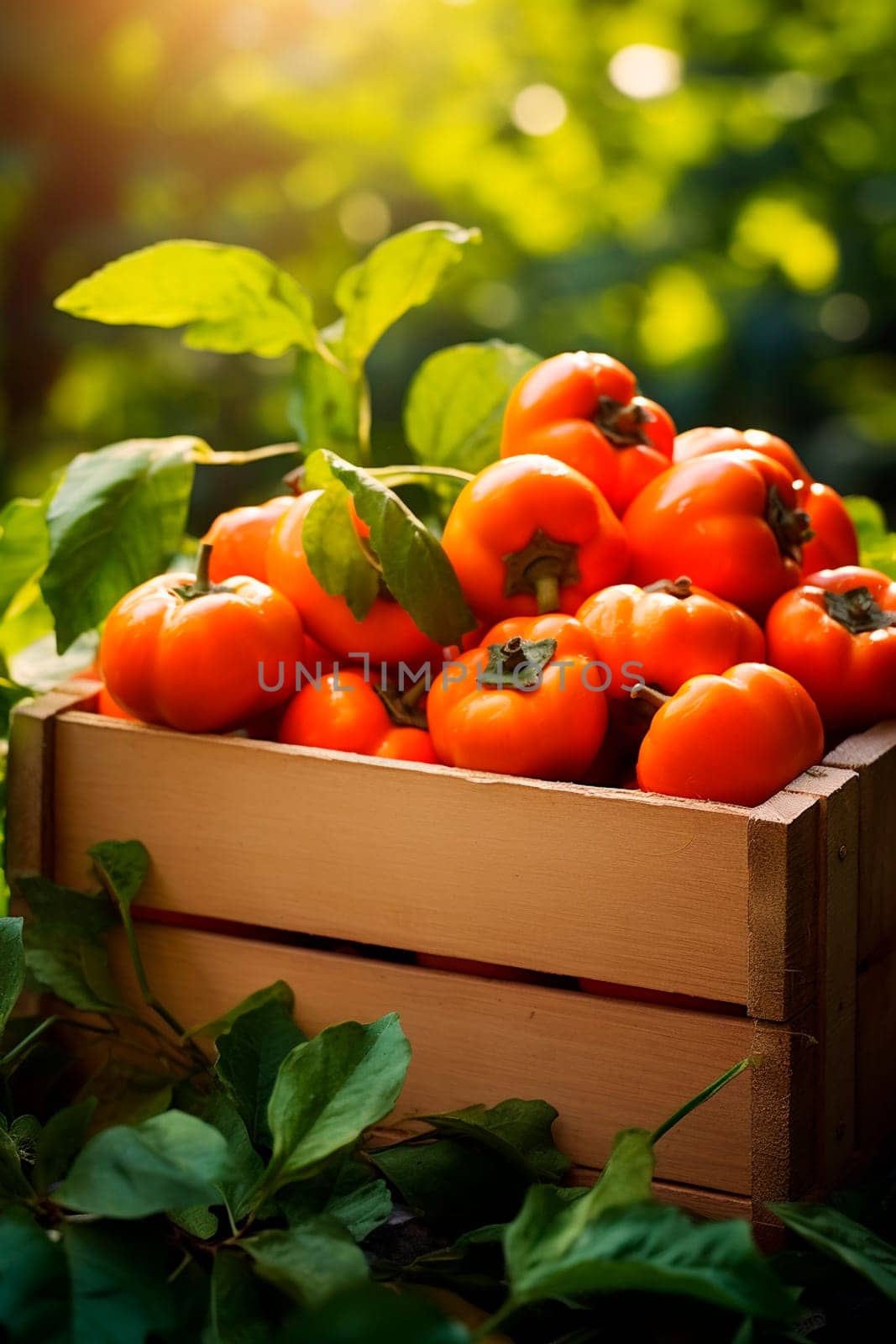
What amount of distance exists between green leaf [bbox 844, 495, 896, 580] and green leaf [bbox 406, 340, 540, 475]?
339 mm

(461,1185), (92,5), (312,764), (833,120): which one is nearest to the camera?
(461,1185)

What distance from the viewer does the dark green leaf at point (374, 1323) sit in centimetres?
45

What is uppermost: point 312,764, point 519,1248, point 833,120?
point 833,120

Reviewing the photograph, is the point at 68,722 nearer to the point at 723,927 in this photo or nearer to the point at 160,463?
the point at 160,463

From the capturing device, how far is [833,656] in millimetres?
941

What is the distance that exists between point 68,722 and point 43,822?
0.25 feet

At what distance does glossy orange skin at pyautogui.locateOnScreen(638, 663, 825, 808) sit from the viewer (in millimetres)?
820

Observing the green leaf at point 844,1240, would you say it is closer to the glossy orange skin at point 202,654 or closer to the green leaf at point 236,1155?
the green leaf at point 236,1155

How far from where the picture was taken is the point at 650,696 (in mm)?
883

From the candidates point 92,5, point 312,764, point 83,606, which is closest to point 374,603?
point 312,764

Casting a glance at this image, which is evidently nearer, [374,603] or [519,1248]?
[519,1248]

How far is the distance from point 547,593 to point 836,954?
1.01ft

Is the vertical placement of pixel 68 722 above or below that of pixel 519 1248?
above

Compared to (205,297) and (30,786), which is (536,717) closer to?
(30,786)
